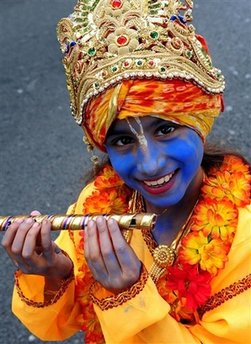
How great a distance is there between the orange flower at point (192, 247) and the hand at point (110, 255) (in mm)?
248

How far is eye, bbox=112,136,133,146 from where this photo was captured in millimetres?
1759

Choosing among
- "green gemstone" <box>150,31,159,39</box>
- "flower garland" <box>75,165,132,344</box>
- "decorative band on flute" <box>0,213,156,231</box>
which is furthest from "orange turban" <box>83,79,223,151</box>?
"flower garland" <box>75,165,132,344</box>

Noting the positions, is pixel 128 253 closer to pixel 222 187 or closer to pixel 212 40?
pixel 222 187

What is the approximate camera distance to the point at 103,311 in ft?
5.64

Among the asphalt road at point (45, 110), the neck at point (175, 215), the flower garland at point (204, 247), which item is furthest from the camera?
the asphalt road at point (45, 110)

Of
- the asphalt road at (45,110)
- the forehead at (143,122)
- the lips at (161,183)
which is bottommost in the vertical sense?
the asphalt road at (45,110)

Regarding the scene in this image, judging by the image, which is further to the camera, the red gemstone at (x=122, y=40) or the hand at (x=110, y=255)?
the red gemstone at (x=122, y=40)

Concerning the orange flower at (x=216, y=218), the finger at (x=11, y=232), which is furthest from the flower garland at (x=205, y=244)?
the finger at (x=11, y=232)

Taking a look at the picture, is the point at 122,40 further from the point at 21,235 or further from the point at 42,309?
the point at 42,309

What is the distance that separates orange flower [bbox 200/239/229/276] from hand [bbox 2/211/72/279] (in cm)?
39

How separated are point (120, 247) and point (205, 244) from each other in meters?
0.34

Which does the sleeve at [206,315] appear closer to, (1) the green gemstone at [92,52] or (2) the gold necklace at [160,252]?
(2) the gold necklace at [160,252]

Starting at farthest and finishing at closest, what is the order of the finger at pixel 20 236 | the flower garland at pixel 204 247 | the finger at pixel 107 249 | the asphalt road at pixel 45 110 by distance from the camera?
the asphalt road at pixel 45 110, the flower garland at pixel 204 247, the finger at pixel 20 236, the finger at pixel 107 249

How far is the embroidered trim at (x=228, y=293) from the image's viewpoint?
1797 mm
